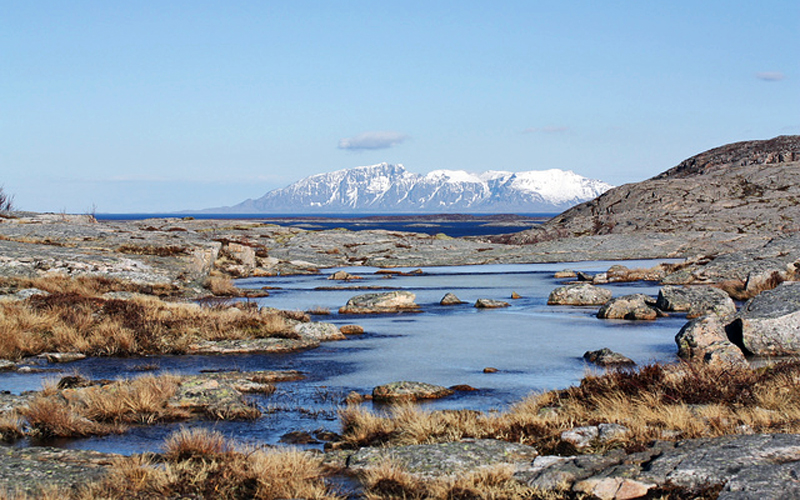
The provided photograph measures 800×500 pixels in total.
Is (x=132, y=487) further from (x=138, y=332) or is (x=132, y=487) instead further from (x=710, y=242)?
(x=710, y=242)

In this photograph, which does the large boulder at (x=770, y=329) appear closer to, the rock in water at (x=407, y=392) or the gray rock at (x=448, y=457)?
the rock in water at (x=407, y=392)

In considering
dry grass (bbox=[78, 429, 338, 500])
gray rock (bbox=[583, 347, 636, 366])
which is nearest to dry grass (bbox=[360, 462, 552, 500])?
dry grass (bbox=[78, 429, 338, 500])

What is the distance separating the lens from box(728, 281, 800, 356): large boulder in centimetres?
1875

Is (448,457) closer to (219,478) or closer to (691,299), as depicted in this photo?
(219,478)

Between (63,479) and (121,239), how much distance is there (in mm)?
46009

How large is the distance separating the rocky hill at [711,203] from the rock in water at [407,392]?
54.8 metres

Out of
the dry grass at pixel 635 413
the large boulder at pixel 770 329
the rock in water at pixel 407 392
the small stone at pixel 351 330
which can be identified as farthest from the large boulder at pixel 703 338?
the small stone at pixel 351 330

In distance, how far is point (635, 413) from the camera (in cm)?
1147

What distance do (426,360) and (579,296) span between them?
15.7m

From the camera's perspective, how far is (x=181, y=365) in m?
19.2

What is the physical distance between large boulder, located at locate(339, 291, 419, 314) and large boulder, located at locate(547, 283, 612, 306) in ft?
21.6

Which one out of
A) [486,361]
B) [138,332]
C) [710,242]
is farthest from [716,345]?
[710,242]

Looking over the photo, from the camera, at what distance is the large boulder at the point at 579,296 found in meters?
33.8

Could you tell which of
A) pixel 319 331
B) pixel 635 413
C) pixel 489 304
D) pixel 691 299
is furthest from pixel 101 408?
pixel 691 299
